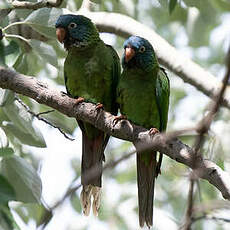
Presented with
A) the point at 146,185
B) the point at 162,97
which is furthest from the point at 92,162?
the point at 162,97

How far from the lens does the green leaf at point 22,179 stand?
2994 mm

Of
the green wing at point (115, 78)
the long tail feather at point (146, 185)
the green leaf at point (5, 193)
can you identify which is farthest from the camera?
the green wing at point (115, 78)

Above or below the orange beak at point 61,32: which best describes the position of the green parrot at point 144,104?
below

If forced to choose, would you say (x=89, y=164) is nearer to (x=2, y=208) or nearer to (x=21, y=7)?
(x=21, y=7)

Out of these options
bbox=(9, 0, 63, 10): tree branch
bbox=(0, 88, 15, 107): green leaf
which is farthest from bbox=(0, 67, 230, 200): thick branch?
bbox=(9, 0, 63, 10): tree branch

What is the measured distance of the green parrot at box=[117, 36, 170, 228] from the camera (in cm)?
398

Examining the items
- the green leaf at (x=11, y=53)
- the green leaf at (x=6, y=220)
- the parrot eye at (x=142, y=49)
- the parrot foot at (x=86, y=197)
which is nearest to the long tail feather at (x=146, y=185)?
the parrot foot at (x=86, y=197)

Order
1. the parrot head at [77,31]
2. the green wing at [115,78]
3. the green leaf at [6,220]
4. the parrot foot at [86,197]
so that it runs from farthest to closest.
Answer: the parrot head at [77,31] → the green wing at [115,78] → the parrot foot at [86,197] → the green leaf at [6,220]

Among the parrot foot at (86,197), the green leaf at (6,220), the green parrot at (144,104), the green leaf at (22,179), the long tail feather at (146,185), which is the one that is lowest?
the parrot foot at (86,197)

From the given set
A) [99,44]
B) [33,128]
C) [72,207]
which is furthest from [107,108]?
[72,207]

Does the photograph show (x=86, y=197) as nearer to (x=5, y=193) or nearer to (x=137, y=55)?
(x=137, y=55)

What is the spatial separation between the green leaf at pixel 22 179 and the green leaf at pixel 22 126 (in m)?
0.30

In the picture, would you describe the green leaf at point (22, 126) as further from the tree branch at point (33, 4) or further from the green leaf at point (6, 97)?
the tree branch at point (33, 4)

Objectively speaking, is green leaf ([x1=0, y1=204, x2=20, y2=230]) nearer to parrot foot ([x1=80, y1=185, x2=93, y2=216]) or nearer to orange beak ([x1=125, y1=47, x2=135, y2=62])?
parrot foot ([x1=80, y1=185, x2=93, y2=216])
